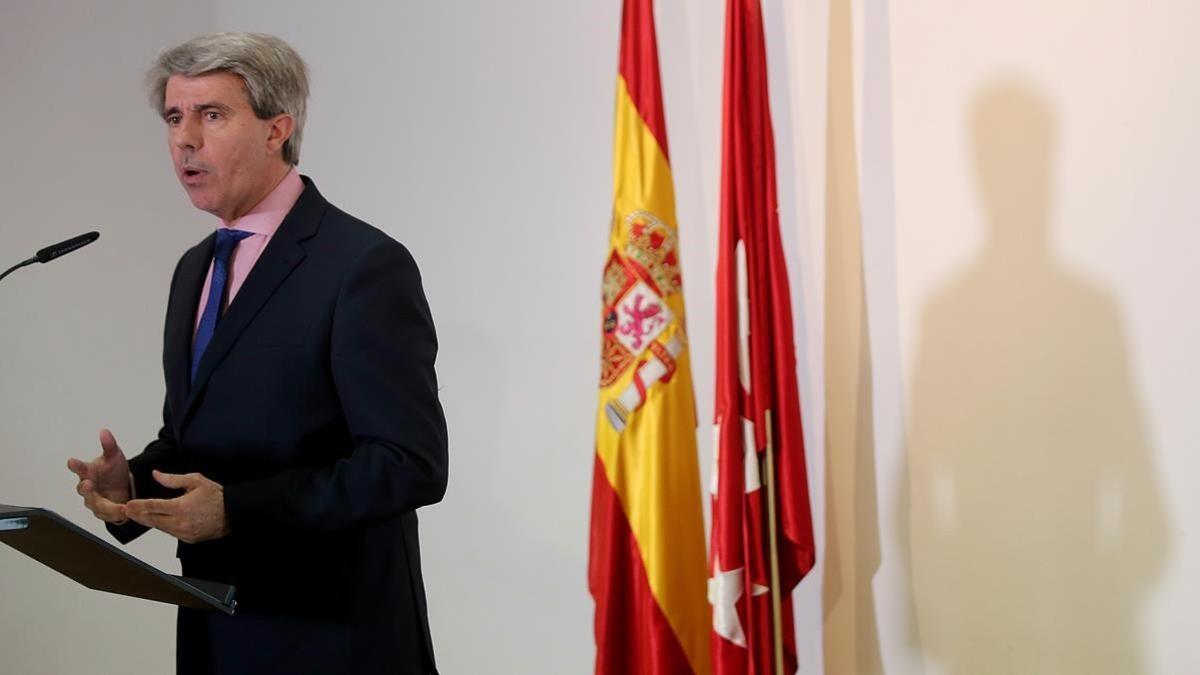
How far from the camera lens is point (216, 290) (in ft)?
6.14

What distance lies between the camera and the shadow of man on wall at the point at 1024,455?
2316 mm

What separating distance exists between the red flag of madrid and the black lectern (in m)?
1.21

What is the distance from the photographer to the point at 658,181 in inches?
102

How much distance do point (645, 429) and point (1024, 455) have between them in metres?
0.78

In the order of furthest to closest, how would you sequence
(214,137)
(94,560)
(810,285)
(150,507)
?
(810,285), (214,137), (150,507), (94,560)

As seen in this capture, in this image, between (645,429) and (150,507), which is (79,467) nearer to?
(150,507)

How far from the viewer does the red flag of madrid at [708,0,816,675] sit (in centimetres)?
245

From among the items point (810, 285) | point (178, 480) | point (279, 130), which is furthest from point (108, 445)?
point (810, 285)

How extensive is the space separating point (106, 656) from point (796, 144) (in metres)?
2.64

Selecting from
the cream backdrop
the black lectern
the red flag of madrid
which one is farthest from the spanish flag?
the black lectern

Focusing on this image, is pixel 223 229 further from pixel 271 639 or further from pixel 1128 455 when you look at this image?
pixel 1128 455

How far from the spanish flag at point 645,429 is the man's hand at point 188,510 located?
1115 millimetres

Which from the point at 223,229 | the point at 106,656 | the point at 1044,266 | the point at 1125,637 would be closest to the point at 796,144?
the point at 1044,266

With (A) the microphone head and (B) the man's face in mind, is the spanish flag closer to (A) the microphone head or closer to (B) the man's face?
(B) the man's face
